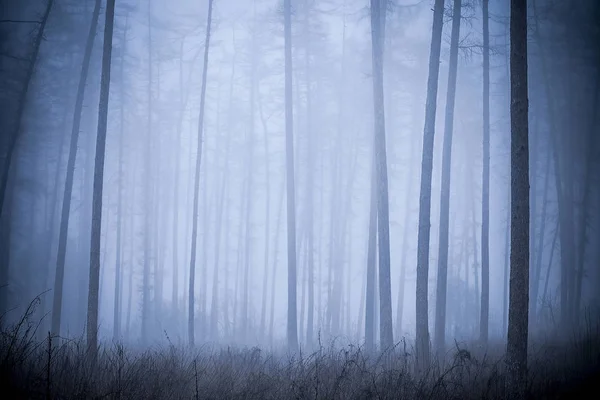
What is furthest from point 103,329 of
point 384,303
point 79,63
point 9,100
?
point 384,303

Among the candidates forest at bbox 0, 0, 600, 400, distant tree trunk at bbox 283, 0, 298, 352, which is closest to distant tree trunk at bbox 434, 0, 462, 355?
forest at bbox 0, 0, 600, 400

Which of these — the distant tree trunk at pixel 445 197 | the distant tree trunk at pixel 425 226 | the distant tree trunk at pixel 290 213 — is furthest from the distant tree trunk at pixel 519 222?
the distant tree trunk at pixel 290 213

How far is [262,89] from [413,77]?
9531 millimetres

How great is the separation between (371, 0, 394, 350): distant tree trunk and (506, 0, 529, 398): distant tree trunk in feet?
10.3

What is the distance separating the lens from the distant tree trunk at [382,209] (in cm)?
818

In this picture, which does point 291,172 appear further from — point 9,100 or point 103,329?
point 103,329

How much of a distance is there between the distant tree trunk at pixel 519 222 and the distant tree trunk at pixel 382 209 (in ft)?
10.3

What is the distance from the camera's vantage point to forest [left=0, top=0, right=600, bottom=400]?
582 centimetres

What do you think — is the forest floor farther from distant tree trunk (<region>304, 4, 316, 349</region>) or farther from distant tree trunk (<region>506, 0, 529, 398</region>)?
distant tree trunk (<region>304, 4, 316, 349</region>)

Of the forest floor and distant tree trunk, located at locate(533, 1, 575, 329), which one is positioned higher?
distant tree trunk, located at locate(533, 1, 575, 329)

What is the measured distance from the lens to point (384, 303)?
8.21 m

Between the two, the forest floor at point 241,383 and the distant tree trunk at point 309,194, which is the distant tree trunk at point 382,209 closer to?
the forest floor at point 241,383

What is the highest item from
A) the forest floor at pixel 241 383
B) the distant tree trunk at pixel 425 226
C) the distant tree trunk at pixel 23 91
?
the distant tree trunk at pixel 23 91

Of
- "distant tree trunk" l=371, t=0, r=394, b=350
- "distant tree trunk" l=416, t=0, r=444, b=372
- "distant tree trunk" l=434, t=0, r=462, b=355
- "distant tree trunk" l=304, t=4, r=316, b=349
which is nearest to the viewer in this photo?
"distant tree trunk" l=416, t=0, r=444, b=372
